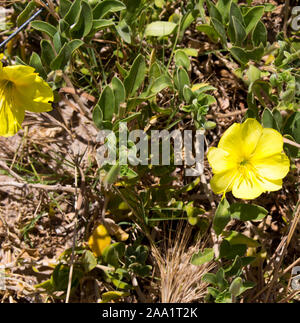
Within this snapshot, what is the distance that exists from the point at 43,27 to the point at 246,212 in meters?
1.31

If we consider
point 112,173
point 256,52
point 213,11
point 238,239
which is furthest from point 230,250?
point 213,11

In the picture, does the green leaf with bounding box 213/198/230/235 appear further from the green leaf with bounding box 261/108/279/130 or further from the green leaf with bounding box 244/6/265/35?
the green leaf with bounding box 244/6/265/35

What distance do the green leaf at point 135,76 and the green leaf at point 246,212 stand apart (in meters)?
0.77

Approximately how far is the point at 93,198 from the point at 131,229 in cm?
28

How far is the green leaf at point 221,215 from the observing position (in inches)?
77.9

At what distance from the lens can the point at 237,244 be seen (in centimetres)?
215

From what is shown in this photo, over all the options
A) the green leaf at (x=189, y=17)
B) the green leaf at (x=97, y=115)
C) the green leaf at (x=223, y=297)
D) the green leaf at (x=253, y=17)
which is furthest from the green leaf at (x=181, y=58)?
the green leaf at (x=223, y=297)

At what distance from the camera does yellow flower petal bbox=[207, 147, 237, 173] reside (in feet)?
6.12

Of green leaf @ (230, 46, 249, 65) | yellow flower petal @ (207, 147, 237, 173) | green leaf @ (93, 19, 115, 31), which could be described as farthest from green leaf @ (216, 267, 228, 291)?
green leaf @ (93, 19, 115, 31)

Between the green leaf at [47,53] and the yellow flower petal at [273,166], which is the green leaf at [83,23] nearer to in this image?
the green leaf at [47,53]

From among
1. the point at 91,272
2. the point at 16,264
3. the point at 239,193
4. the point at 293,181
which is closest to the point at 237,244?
the point at 239,193
